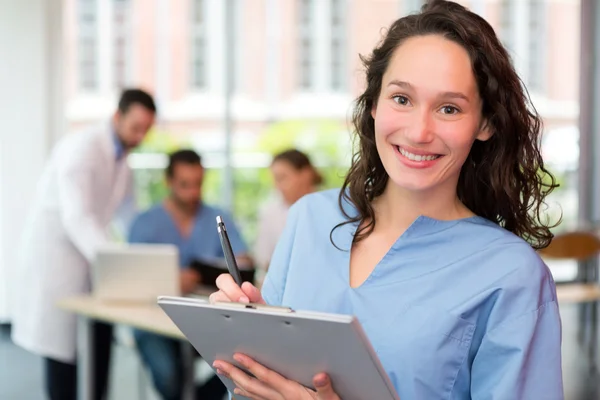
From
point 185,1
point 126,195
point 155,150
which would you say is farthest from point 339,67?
point 126,195

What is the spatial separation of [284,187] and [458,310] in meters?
3.16

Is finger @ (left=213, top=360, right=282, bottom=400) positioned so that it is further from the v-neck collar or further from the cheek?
the cheek

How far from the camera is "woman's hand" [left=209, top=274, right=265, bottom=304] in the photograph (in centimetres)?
138

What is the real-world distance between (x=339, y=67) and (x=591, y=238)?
3.46 metres

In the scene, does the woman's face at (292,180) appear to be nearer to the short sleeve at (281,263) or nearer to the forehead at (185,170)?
the forehead at (185,170)

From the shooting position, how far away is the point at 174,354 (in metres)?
3.74

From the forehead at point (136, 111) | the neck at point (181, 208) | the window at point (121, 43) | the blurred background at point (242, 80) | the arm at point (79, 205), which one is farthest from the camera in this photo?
the window at point (121, 43)

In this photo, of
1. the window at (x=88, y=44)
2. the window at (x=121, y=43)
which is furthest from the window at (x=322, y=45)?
the window at (x=88, y=44)

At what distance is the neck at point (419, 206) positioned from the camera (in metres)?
1.49

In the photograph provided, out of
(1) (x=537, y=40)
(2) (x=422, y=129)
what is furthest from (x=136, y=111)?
(1) (x=537, y=40)

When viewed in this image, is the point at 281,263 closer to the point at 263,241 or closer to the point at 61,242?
the point at 61,242

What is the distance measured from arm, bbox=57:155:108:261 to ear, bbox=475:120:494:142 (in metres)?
2.58

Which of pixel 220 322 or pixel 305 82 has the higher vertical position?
pixel 305 82

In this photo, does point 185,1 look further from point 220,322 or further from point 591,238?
point 220,322
